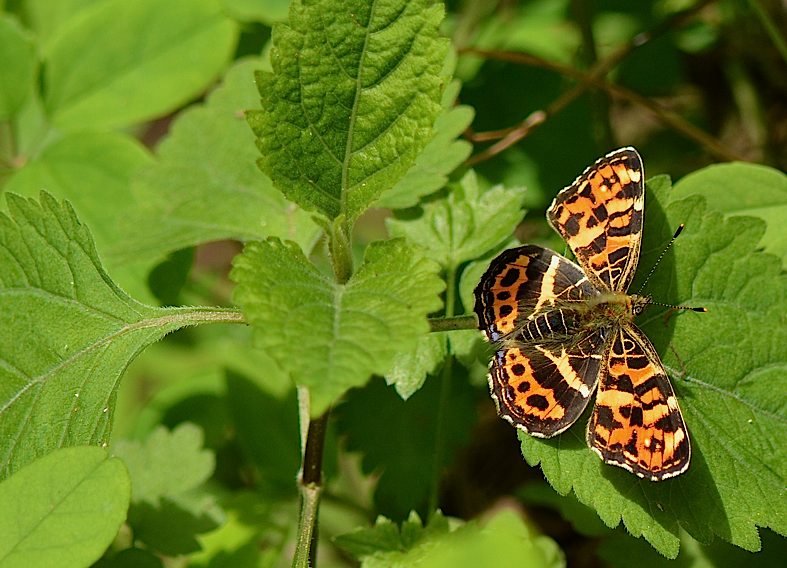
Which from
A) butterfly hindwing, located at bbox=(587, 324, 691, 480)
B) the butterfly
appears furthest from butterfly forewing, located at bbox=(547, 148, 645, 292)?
butterfly hindwing, located at bbox=(587, 324, 691, 480)

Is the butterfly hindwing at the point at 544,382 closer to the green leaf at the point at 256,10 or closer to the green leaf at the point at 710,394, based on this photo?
the green leaf at the point at 710,394

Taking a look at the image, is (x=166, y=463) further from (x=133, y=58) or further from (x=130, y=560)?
(x=133, y=58)

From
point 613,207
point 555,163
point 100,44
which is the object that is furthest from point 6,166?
point 613,207

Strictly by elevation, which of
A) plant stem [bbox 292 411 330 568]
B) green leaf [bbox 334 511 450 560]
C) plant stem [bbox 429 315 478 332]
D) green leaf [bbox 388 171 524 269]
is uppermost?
plant stem [bbox 429 315 478 332]

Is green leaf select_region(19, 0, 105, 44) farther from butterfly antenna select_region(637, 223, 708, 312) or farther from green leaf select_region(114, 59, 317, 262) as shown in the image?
butterfly antenna select_region(637, 223, 708, 312)

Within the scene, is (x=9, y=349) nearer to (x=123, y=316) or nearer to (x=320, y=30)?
(x=123, y=316)
